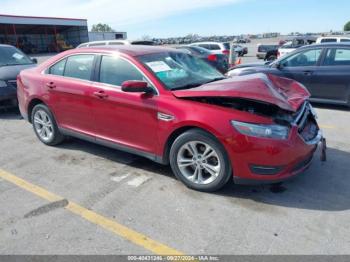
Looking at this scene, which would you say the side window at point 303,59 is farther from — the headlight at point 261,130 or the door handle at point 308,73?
the headlight at point 261,130

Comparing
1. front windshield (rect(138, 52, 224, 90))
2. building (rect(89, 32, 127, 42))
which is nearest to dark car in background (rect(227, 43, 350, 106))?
front windshield (rect(138, 52, 224, 90))

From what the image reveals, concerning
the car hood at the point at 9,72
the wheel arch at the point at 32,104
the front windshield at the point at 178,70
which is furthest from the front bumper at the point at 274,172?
the car hood at the point at 9,72

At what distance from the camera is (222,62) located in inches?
563

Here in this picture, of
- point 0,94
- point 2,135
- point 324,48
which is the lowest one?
point 2,135

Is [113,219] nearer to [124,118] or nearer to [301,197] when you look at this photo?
[124,118]

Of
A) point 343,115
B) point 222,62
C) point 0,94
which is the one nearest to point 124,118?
point 0,94

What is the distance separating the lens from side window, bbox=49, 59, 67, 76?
4805 mm

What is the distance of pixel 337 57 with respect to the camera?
7.15 m

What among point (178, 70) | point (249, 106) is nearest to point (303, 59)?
point (178, 70)

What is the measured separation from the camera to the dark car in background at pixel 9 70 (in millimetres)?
7289

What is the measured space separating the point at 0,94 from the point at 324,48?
301 inches

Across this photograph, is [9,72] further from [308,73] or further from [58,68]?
[308,73]

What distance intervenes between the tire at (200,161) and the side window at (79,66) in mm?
1763

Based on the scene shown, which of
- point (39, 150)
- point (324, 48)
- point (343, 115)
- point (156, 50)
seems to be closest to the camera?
point (156, 50)
